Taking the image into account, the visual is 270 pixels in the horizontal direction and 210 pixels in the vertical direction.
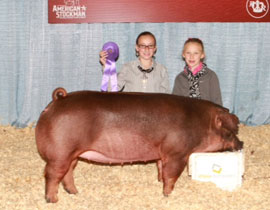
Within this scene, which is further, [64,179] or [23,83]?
[23,83]

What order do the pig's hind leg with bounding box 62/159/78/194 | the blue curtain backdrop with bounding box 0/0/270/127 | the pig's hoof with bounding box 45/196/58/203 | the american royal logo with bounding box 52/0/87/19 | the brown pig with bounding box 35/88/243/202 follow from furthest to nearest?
the blue curtain backdrop with bounding box 0/0/270/127 → the american royal logo with bounding box 52/0/87/19 → the pig's hind leg with bounding box 62/159/78/194 → the pig's hoof with bounding box 45/196/58/203 → the brown pig with bounding box 35/88/243/202

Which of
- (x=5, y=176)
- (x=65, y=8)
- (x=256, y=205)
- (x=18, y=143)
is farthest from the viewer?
(x=65, y=8)

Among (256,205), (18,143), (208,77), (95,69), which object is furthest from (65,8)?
(256,205)

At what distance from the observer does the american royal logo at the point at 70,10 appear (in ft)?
15.9

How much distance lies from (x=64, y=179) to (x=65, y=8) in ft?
8.11

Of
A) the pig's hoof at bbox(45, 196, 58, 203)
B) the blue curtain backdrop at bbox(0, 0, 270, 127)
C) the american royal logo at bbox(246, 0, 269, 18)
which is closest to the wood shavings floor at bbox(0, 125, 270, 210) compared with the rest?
the pig's hoof at bbox(45, 196, 58, 203)

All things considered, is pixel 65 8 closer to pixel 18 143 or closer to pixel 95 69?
pixel 95 69

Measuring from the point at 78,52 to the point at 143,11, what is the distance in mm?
886

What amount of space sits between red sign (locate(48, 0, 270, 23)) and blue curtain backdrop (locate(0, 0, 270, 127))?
0.13m

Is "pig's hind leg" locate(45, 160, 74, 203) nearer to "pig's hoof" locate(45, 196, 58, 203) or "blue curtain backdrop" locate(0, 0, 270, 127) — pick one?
"pig's hoof" locate(45, 196, 58, 203)

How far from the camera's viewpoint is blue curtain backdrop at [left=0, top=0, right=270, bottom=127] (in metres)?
4.95

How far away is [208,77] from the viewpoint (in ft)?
12.4

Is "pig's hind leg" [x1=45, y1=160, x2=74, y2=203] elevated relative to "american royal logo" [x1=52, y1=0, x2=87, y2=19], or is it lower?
lower

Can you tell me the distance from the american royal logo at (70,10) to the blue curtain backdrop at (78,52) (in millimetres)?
139
